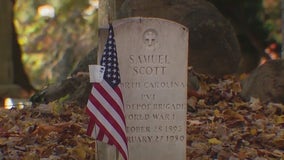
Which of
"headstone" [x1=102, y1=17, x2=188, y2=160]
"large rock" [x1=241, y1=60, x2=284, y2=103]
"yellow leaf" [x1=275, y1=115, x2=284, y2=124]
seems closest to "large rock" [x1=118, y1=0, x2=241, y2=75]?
"large rock" [x1=241, y1=60, x2=284, y2=103]

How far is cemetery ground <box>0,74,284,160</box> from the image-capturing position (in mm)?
8781

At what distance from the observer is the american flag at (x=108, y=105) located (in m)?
7.32

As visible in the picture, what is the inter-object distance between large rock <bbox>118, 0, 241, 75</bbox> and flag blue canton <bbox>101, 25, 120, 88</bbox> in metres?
4.94

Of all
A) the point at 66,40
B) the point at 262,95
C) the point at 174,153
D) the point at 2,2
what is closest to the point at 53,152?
the point at 174,153

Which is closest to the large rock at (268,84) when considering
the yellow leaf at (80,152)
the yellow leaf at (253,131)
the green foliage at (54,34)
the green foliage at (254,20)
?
the yellow leaf at (253,131)

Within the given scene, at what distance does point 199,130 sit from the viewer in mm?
9695

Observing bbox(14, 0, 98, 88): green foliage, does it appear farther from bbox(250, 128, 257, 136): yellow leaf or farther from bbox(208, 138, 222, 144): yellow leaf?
bbox(208, 138, 222, 144): yellow leaf

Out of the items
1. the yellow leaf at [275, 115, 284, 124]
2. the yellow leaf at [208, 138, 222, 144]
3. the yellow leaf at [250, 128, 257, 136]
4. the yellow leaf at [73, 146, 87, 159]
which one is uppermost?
the yellow leaf at [275, 115, 284, 124]

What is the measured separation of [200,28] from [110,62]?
543 centimetres

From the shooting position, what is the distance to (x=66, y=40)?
1373 inches

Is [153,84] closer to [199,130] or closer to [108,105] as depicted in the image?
[108,105]

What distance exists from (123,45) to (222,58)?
5430mm

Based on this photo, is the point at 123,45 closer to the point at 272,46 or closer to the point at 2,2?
the point at 2,2

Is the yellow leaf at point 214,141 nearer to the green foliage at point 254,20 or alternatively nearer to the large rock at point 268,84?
the large rock at point 268,84
